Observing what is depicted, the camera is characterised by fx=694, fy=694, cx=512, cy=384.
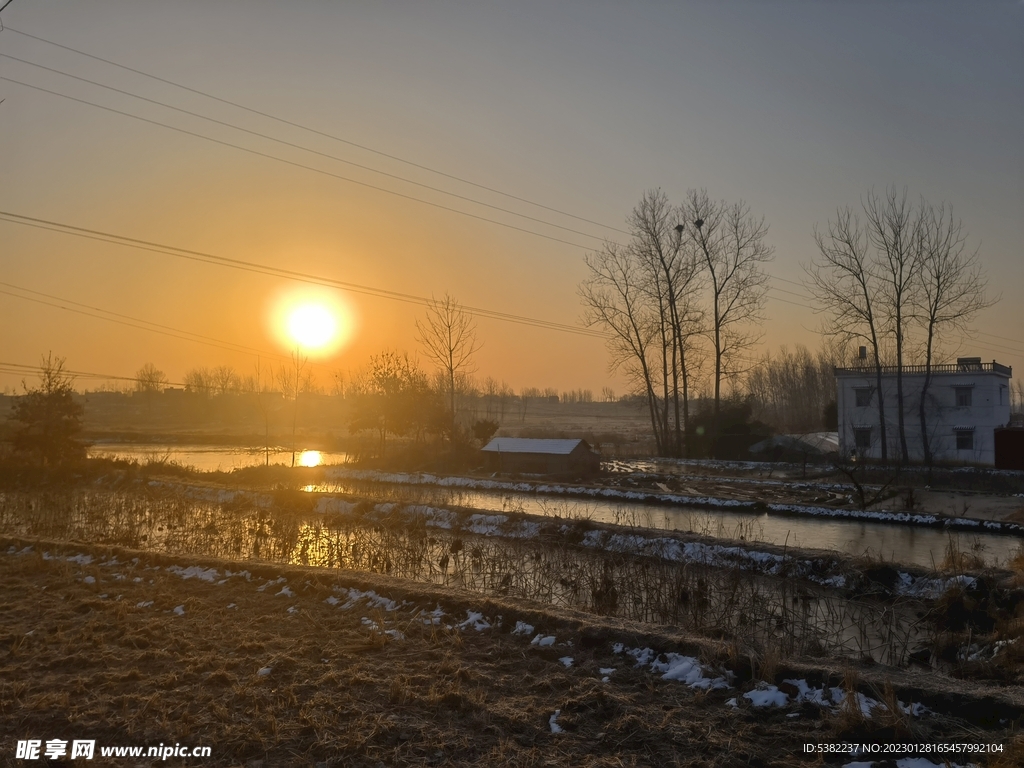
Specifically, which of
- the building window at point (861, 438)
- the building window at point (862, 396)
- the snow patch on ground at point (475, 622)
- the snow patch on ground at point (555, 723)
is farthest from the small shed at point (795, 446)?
the snow patch on ground at point (555, 723)

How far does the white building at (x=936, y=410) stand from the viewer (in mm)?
39219

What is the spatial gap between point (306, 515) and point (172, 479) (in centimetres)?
1158

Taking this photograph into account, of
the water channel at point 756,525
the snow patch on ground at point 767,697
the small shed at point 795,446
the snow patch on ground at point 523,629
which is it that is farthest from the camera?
the small shed at point 795,446

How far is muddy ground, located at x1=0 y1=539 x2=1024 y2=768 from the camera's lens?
5.31 m

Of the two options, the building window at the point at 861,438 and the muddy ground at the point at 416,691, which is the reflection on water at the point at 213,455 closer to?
the building window at the point at 861,438

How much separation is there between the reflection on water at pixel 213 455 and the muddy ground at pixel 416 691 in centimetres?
3219

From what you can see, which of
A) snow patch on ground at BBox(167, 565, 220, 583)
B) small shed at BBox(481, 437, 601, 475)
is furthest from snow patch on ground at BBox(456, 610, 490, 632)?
small shed at BBox(481, 437, 601, 475)

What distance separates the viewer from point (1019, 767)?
184 inches

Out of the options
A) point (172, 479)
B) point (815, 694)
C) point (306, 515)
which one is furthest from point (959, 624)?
point (172, 479)

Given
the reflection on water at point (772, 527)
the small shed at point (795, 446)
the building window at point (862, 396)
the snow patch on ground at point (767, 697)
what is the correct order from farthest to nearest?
the building window at point (862, 396), the small shed at point (795, 446), the reflection on water at point (772, 527), the snow patch on ground at point (767, 697)

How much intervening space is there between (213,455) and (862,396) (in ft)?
145

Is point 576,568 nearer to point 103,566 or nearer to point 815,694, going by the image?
point 815,694

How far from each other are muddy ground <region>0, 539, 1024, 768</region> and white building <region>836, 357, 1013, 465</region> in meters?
34.7

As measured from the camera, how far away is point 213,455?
1987 inches
